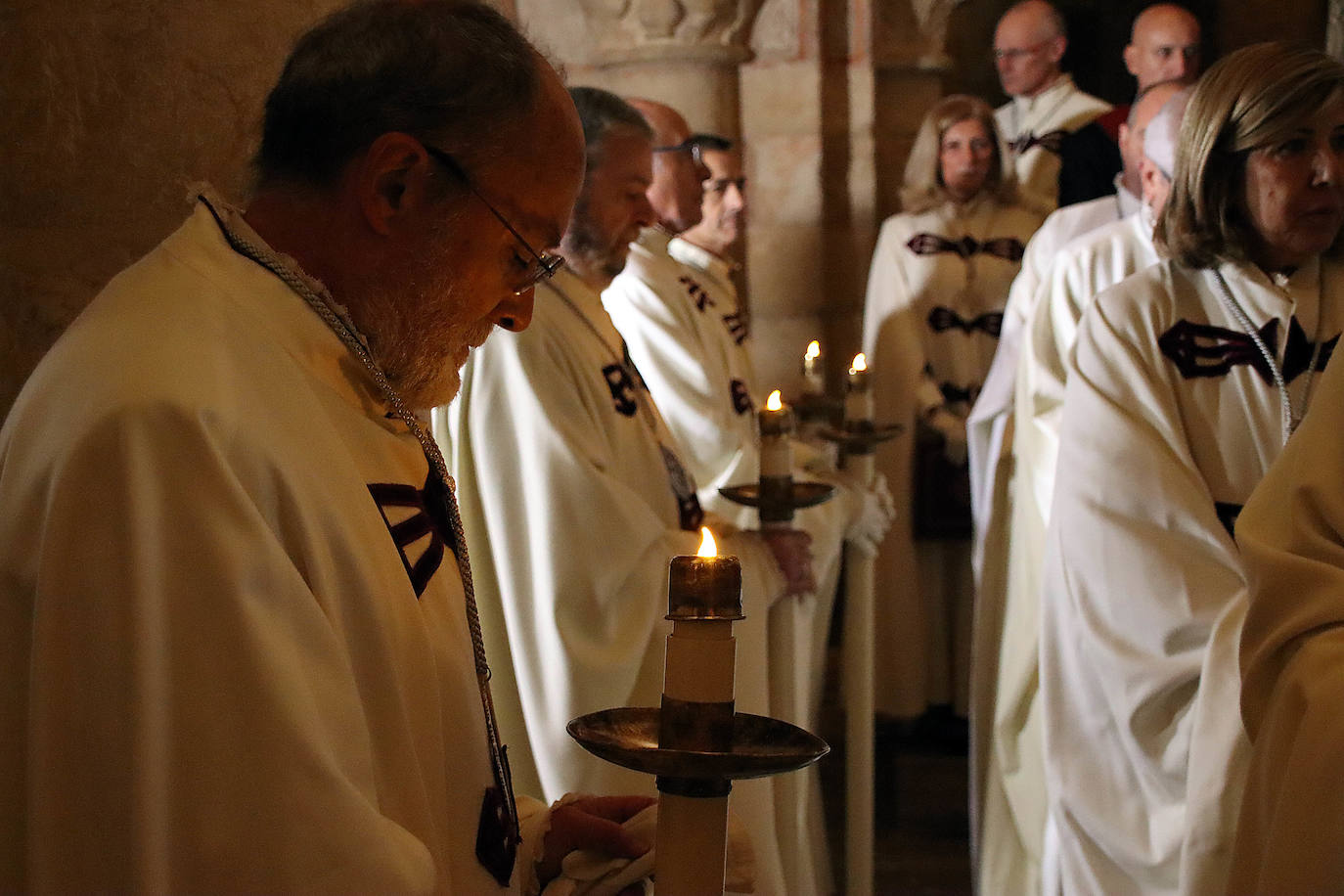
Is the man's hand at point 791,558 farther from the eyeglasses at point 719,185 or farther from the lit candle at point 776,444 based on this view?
the eyeglasses at point 719,185

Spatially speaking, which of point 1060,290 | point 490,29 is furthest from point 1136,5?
point 490,29

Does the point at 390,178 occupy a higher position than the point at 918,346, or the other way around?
the point at 390,178

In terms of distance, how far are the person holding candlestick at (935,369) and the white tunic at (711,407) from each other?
127 cm

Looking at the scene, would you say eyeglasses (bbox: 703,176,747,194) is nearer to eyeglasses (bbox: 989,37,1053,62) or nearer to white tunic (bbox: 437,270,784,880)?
eyeglasses (bbox: 989,37,1053,62)

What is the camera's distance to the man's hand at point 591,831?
5.46 feet

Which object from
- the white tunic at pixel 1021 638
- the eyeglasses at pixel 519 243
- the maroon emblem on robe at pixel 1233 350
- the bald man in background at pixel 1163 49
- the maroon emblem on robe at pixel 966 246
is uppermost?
the bald man in background at pixel 1163 49

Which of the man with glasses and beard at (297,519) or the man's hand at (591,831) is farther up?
the man with glasses and beard at (297,519)

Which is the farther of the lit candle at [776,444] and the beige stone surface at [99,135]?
the lit candle at [776,444]

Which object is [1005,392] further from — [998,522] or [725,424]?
[725,424]

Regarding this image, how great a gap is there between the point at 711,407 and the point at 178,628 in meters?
3.52

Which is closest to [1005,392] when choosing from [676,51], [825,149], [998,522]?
[998,522]

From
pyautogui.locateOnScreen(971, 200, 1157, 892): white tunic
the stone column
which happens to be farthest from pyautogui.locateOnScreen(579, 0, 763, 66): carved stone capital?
pyautogui.locateOnScreen(971, 200, 1157, 892): white tunic

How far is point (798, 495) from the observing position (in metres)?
3.08

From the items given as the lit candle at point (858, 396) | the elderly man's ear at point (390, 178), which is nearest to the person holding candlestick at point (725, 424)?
the lit candle at point (858, 396)
